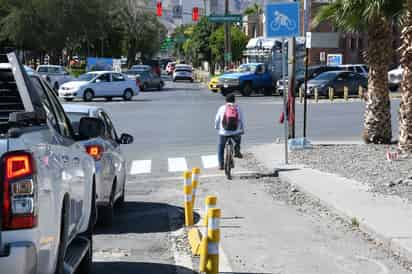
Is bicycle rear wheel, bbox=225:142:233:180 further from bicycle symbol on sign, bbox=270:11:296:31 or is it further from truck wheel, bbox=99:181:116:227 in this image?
truck wheel, bbox=99:181:116:227

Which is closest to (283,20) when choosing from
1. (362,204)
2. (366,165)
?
(366,165)

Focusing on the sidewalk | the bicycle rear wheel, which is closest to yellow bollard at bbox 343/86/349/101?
the sidewalk

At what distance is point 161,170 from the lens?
1902 centimetres

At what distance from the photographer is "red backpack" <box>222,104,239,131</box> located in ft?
55.9

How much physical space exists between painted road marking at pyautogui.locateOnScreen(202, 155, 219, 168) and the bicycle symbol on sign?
11.5 ft

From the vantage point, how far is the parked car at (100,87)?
4569cm

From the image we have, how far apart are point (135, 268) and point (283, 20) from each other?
1108 centimetres

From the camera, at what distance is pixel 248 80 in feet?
173

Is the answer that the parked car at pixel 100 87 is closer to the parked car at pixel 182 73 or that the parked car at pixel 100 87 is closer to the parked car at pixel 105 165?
the parked car at pixel 105 165

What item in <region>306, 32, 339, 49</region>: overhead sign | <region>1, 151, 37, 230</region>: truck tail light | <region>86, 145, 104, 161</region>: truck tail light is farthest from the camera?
<region>306, 32, 339, 49</region>: overhead sign

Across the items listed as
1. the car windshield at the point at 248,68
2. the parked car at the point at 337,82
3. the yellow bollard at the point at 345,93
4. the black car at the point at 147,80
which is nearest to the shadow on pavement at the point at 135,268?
the yellow bollard at the point at 345,93

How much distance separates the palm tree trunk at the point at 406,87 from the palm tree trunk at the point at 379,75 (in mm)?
2631

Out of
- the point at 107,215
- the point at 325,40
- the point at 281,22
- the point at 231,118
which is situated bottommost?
the point at 107,215

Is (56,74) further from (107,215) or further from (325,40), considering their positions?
(107,215)
